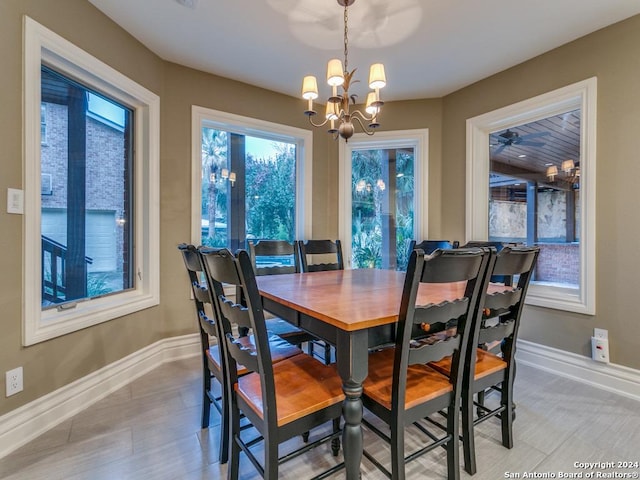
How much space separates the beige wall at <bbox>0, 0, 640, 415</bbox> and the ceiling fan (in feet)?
1.03

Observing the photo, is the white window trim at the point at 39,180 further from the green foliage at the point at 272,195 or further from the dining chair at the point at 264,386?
the dining chair at the point at 264,386

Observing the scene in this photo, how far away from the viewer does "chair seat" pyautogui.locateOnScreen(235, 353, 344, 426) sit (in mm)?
1189

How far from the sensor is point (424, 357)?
121 centimetres

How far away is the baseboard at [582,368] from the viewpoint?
2184 mm

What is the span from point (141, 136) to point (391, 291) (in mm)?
2435

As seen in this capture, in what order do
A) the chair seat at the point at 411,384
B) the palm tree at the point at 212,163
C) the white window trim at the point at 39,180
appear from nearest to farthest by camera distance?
1. the chair seat at the point at 411,384
2. the white window trim at the point at 39,180
3. the palm tree at the point at 212,163

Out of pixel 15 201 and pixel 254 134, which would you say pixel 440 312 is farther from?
pixel 254 134

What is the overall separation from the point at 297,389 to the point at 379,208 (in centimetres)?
284

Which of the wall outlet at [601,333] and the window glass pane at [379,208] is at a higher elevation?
the window glass pane at [379,208]

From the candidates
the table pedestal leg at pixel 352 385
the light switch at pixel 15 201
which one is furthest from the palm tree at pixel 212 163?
the table pedestal leg at pixel 352 385

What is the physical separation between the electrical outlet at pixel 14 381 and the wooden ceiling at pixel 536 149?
395 cm

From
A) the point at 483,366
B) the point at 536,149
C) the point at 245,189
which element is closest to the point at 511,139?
the point at 536,149

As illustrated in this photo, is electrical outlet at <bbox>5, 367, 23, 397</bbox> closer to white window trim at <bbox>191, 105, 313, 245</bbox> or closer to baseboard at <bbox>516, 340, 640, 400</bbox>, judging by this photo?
white window trim at <bbox>191, 105, 313, 245</bbox>

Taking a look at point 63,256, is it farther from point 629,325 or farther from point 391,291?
point 629,325
